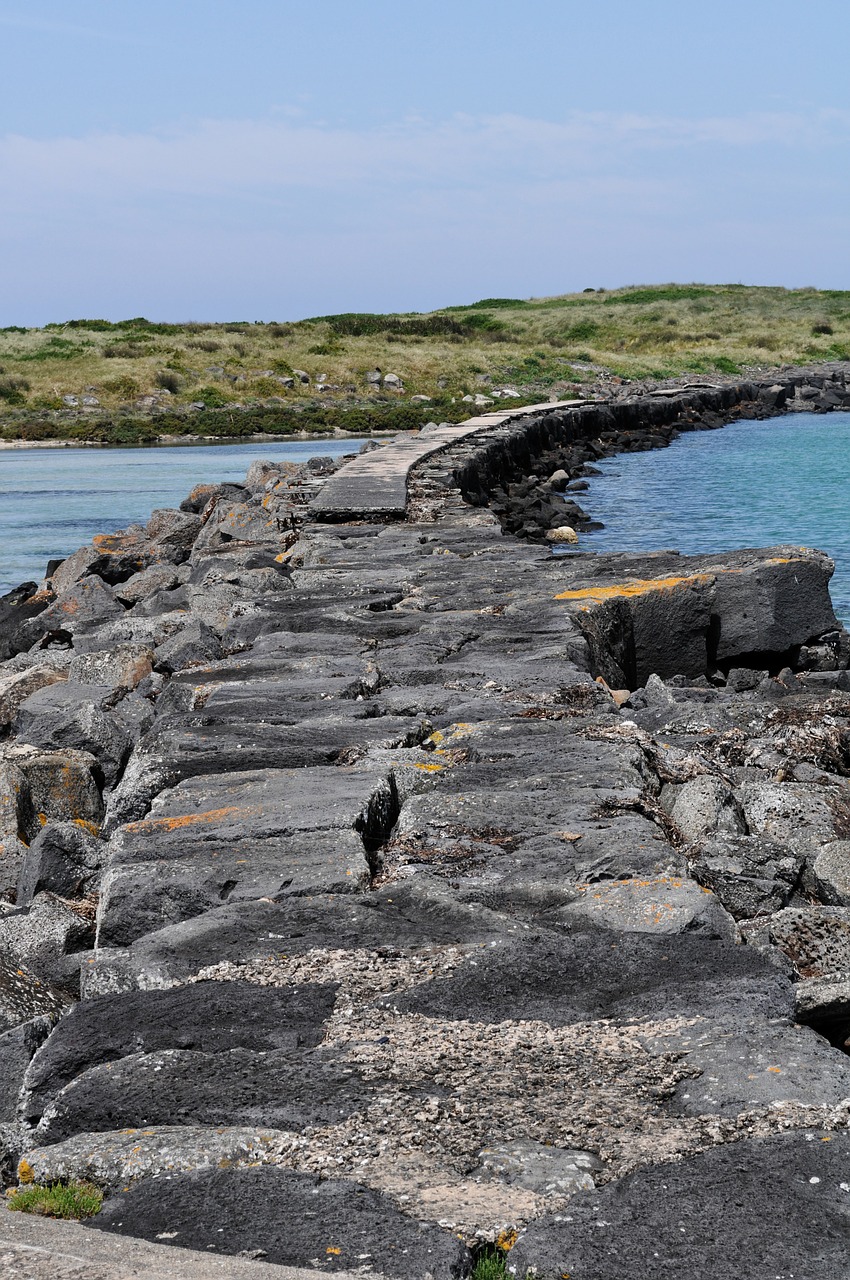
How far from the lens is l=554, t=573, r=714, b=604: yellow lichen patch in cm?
808

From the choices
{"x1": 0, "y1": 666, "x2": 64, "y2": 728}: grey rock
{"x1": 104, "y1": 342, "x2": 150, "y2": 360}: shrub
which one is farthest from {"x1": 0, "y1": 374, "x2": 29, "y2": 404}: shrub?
{"x1": 0, "y1": 666, "x2": 64, "y2": 728}: grey rock

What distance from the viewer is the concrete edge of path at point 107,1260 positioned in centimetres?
197

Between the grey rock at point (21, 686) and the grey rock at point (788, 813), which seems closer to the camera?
the grey rock at point (788, 813)

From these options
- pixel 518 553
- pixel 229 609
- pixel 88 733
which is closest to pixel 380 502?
pixel 518 553

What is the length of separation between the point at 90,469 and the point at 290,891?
2816 cm

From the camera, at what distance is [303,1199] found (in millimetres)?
2385

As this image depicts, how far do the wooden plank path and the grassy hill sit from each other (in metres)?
13.8

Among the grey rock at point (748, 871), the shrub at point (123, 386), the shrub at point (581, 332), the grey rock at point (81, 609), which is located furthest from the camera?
the shrub at point (581, 332)

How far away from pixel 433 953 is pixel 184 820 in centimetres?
128

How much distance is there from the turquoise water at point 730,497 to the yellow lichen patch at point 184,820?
29.3 ft

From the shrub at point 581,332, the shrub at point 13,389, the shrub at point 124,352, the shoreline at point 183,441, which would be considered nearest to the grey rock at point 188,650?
the shoreline at point 183,441

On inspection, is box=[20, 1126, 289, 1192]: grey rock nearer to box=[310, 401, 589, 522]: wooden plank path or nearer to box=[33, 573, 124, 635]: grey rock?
box=[33, 573, 124, 635]: grey rock

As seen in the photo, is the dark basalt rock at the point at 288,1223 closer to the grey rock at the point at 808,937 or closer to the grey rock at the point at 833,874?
the grey rock at the point at 808,937

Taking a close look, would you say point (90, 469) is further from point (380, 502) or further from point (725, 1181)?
point (725, 1181)
